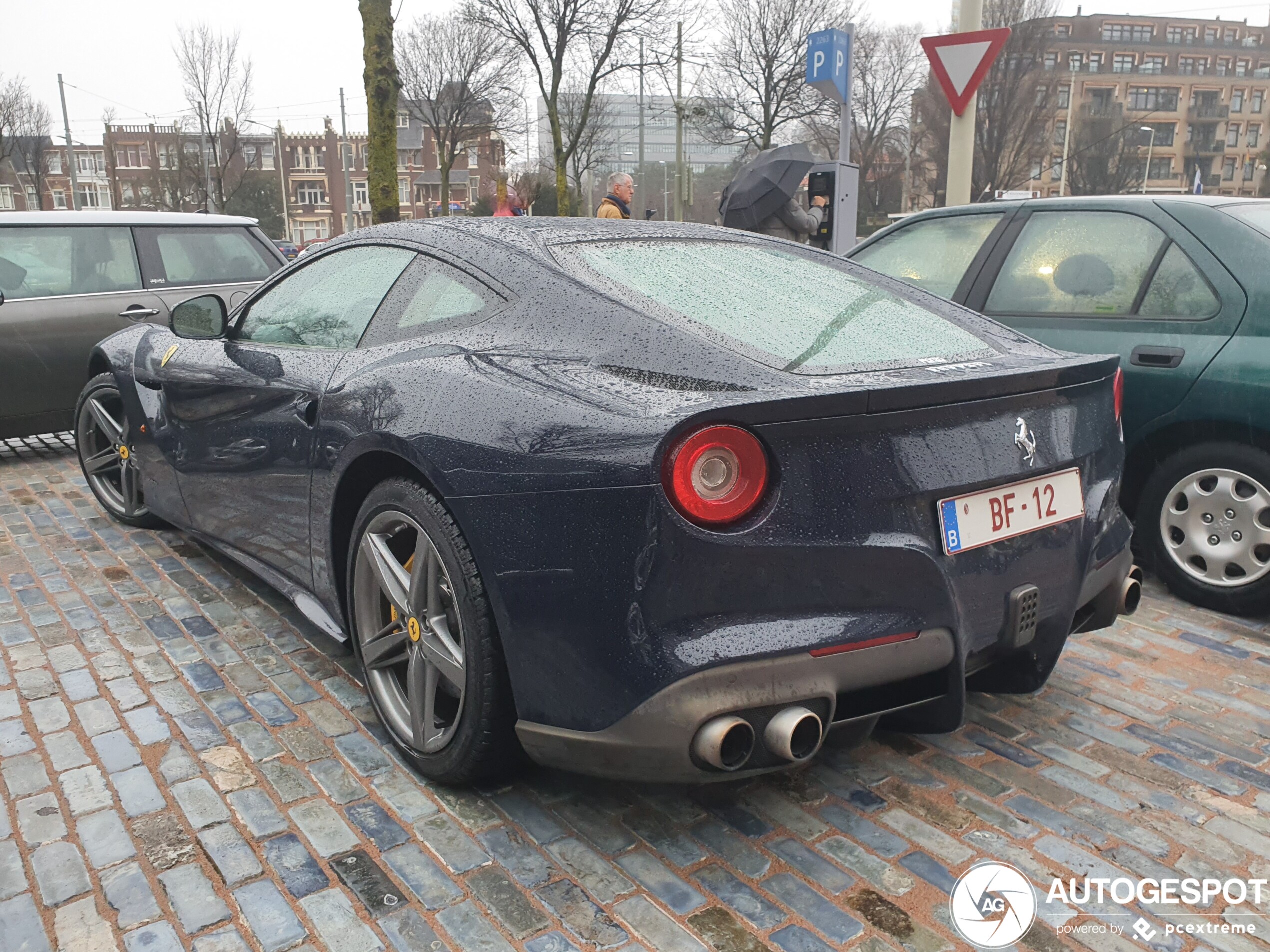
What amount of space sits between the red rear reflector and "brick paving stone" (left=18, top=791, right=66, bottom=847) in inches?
71.8

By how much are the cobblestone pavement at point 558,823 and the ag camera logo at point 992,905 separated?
0.03 metres

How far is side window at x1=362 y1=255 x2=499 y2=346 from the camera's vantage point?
2.62m

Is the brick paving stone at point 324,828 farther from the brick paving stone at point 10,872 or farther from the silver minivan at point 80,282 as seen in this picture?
the silver minivan at point 80,282

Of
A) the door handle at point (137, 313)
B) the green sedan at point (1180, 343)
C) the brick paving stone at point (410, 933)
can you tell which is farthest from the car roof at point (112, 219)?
the brick paving stone at point (410, 933)

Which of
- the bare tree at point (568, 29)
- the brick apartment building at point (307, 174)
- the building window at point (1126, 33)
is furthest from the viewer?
the building window at point (1126, 33)

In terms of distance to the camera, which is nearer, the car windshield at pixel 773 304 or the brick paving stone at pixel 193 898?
the brick paving stone at pixel 193 898

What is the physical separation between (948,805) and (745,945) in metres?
0.77

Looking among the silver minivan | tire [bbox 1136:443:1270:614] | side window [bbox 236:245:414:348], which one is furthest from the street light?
side window [bbox 236:245:414:348]

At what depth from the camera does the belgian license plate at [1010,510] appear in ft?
7.09

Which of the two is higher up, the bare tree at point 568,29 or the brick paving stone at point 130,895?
the bare tree at point 568,29

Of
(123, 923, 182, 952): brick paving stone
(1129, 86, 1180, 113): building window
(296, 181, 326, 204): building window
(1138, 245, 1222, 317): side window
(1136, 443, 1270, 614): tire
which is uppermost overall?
(1129, 86, 1180, 113): building window

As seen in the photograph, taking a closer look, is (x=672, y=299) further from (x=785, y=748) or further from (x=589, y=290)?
(x=785, y=748)

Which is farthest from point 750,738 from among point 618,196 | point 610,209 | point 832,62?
point 832,62

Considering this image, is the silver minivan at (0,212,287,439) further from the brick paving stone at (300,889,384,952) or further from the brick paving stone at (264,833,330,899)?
the brick paving stone at (300,889,384,952)
